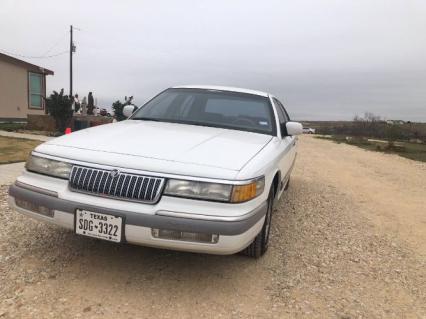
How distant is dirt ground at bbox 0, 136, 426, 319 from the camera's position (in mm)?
3037

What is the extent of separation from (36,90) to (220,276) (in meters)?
22.7

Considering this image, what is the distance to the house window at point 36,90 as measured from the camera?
76.7 feet

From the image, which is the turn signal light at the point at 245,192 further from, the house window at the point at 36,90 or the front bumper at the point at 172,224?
the house window at the point at 36,90

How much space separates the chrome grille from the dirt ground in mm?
707

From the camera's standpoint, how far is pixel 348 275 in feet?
12.6

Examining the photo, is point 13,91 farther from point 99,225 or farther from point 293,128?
point 99,225

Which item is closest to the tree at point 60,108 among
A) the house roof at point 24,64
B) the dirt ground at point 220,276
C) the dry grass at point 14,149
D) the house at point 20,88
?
the dry grass at point 14,149

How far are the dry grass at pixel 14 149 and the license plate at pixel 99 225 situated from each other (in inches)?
223

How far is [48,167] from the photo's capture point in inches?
133

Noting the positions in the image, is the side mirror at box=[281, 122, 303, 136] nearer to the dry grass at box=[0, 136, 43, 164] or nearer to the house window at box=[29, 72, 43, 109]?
the dry grass at box=[0, 136, 43, 164]

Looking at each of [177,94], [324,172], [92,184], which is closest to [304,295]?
[92,184]

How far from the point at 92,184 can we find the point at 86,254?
957mm

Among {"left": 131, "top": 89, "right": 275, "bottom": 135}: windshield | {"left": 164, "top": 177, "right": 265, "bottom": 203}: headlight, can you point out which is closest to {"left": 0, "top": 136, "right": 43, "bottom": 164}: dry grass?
{"left": 131, "top": 89, "right": 275, "bottom": 135}: windshield

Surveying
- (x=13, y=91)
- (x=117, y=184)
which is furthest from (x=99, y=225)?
(x=13, y=91)
